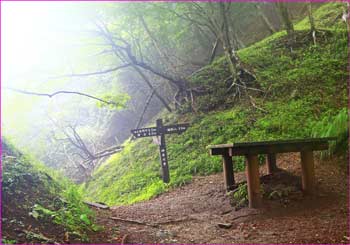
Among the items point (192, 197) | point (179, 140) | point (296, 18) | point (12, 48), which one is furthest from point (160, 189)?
point (296, 18)

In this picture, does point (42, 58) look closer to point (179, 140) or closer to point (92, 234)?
point (179, 140)

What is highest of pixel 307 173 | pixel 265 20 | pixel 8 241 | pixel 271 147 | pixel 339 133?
pixel 265 20

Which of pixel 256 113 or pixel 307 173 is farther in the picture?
pixel 256 113

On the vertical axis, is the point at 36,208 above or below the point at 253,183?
above

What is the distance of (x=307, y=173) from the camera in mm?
6766

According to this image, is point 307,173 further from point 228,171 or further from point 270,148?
point 228,171

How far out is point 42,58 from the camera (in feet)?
44.9

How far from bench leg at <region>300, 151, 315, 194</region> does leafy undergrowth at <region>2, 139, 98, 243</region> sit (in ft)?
13.0

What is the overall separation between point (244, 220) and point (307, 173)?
5.59ft

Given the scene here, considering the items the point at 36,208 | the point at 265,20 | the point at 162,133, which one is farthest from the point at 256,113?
the point at 265,20

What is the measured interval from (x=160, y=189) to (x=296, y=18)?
1568cm

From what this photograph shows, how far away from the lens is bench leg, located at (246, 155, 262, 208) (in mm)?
6480

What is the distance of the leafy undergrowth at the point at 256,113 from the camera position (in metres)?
11.3

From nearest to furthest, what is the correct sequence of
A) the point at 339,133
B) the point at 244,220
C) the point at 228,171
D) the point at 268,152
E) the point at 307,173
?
the point at 244,220 < the point at 268,152 < the point at 307,173 < the point at 228,171 < the point at 339,133
